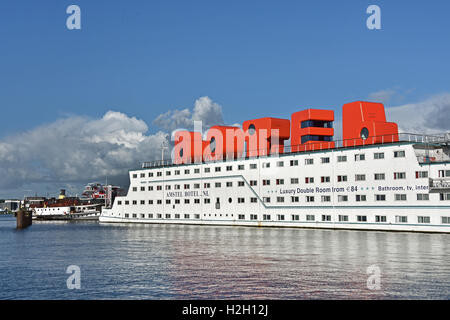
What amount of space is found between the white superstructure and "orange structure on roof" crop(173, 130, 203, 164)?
2.26m

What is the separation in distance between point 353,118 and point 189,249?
3650 cm

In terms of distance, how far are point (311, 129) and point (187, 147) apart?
26697mm

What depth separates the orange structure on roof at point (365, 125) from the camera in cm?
6438

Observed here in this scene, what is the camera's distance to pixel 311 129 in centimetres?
7244

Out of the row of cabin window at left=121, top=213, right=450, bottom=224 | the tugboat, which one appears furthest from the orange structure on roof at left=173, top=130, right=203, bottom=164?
the tugboat

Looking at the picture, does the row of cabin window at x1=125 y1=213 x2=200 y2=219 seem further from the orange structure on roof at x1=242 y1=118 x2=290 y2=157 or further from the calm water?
the calm water

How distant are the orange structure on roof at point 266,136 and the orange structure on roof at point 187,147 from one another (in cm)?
1241

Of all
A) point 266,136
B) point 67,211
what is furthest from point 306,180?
point 67,211

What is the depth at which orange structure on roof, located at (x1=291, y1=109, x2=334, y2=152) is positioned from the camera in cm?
7231

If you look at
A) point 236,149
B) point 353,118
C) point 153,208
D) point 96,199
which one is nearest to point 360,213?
point 353,118

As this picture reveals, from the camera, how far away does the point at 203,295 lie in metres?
19.6

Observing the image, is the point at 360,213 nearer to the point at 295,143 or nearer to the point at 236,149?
the point at 295,143

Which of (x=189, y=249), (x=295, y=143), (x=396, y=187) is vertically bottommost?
(x=189, y=249)

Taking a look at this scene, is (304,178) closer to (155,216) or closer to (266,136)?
(266,136)
